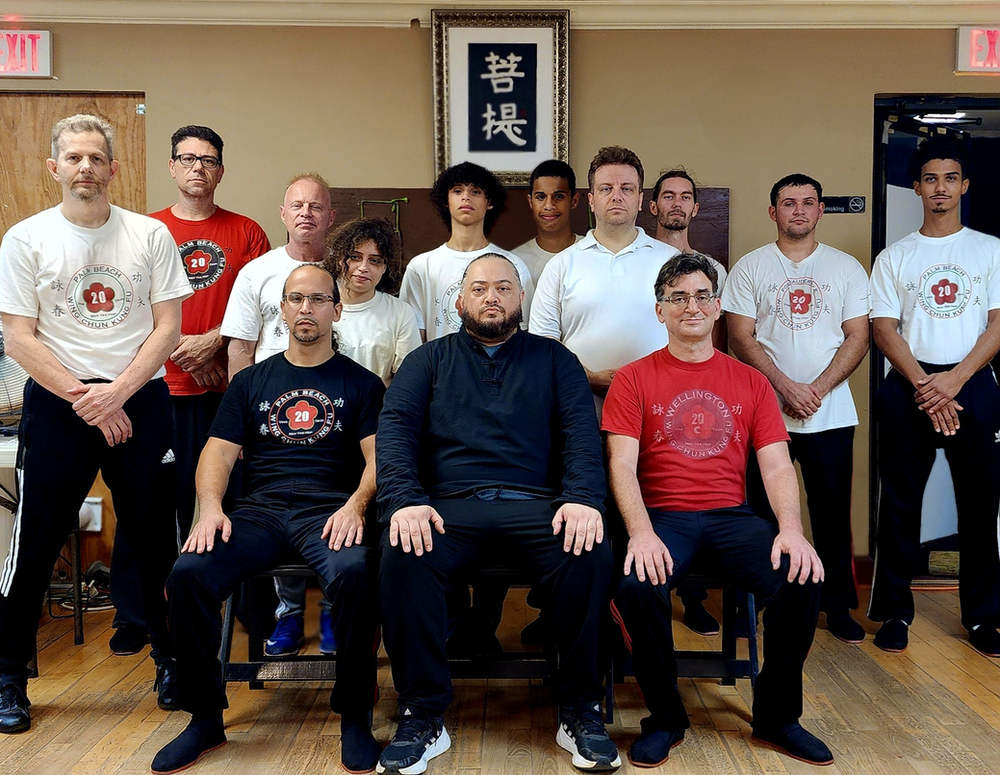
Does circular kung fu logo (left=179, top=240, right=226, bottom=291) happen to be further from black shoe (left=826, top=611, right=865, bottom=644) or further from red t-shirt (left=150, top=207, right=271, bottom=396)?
black shoe (left=826, top=611, right=865, bottom=644)

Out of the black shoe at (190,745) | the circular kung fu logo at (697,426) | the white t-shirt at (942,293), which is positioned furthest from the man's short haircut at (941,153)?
the black shoe at (190,745)

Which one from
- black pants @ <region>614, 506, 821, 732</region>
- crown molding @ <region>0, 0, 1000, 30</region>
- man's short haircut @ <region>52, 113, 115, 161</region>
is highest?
crown molding @ <region>0, 0, 1000, 30</region>

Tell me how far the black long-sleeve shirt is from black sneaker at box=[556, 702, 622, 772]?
1.83 feet

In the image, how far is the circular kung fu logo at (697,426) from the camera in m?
2.54

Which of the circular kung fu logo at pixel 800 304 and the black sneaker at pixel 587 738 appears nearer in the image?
the black sneaker at pixel 587 738

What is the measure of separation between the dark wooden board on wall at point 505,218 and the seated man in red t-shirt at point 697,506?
139 centimetres

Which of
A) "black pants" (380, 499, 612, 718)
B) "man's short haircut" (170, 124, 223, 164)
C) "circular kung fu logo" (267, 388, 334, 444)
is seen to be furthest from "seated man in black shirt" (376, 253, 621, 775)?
"man's short haircut" (170, 124, 223, 164)

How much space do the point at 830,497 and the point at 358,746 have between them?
1.89 meters

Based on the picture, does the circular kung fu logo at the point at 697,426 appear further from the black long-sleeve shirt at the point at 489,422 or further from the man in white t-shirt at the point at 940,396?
the man in white t-shirt at the point at 940,396

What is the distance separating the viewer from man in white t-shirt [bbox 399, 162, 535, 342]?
3.11 metres

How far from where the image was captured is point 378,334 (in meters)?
2.95

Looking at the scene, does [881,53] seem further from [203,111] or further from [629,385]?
[203,111]

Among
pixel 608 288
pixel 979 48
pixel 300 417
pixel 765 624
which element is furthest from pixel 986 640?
pixel 979 48

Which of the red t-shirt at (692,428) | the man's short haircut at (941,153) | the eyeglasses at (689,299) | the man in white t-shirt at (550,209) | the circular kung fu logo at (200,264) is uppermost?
the man's short haircut at (941,153)
